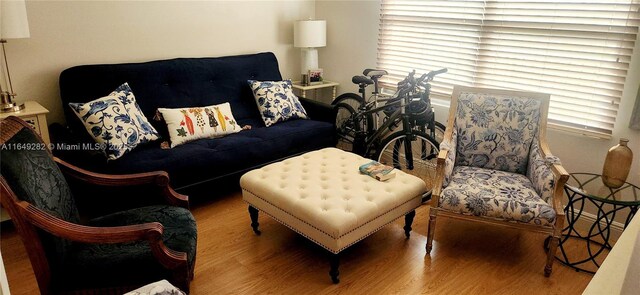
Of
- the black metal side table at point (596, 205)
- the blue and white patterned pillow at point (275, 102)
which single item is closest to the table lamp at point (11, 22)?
the blue and white patterned pillow at point (275, 102)

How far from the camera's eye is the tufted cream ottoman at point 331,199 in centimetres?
209

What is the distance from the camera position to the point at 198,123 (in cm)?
302

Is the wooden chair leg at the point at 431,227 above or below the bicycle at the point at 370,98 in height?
below

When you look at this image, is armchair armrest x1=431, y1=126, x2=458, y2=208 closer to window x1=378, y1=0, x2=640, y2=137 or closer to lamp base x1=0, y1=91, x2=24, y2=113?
window x1=378, y1=0, x2=640, y2=137

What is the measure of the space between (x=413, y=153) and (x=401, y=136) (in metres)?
0.27

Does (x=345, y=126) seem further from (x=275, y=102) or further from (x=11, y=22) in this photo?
(x=11, y=22)

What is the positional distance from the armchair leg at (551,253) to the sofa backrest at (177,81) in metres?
2.34

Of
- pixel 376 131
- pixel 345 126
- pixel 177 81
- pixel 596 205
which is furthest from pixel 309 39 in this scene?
pixel 596 205

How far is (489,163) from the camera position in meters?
2.72

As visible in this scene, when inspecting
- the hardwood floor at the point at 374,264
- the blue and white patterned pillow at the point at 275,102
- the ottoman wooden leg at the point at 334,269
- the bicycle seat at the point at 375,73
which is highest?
the bicycle seat at the point at 375,73

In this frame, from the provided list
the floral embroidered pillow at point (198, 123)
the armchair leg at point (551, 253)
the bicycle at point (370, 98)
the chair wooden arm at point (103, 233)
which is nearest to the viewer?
the chair wooden arm at point (103, 233)

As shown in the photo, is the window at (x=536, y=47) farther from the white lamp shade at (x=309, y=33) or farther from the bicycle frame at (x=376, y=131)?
the white lamp shade at (x=309, y=33)

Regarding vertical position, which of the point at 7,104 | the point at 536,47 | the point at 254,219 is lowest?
the point at 254,219

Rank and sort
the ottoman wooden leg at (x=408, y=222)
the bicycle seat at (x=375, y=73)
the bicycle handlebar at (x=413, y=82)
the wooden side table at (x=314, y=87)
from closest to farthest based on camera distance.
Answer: the ottoman wooden leg at (x=408, y=222) < the bicycle handlebar at (x=413, y=82) < the bicycle seat at (x=375, y=73) < the wooden side table at (x=314, y=87)
